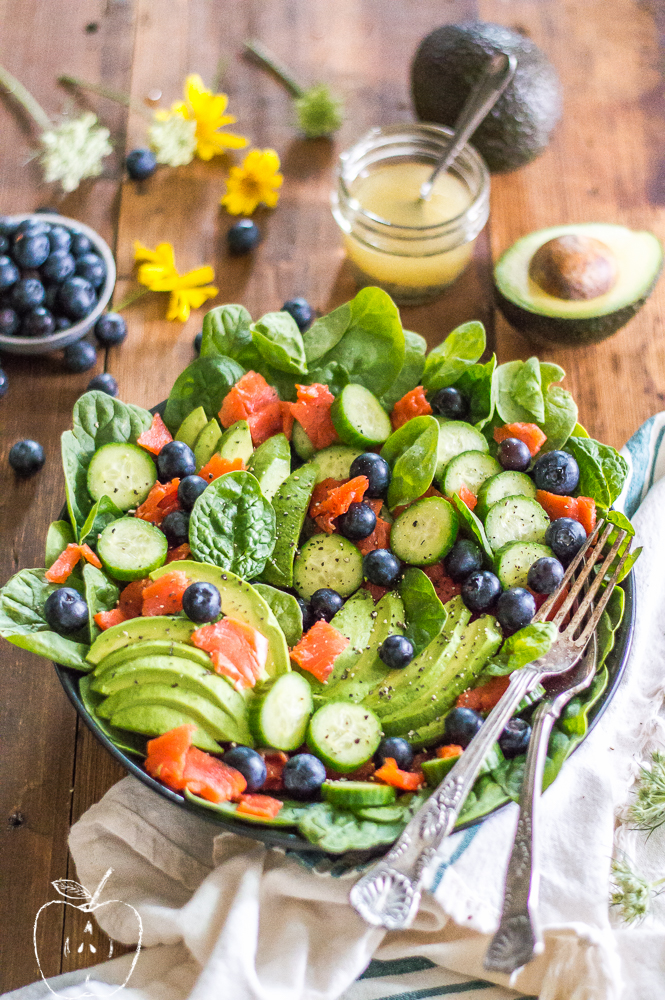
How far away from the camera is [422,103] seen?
3154mm

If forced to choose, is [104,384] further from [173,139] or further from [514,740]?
[514,740]

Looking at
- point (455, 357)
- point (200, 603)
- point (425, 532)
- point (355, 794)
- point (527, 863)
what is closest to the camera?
point (527, 863)

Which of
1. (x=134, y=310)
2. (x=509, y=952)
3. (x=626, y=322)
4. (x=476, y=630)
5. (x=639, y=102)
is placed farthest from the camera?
(x=639, y=102)

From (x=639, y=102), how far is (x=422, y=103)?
0.88 m

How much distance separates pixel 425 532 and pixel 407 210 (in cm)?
131

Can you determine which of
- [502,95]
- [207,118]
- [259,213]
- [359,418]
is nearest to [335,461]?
[359,418]

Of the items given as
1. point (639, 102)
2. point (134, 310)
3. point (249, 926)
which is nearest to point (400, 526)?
point (249, 926)

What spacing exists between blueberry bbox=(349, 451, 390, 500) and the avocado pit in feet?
2.92

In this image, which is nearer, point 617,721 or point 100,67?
point 617,721

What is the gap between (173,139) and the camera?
317 cm

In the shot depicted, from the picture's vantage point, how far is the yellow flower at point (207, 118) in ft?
10.4

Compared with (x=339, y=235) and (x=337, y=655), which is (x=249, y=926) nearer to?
(x=337, y=655)

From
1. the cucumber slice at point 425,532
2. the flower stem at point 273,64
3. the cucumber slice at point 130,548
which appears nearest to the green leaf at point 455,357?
the cucumber slice at point 425,532

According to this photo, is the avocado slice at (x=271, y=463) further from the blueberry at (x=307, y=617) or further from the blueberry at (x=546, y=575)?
the blueberry at (x=546, y=575)
